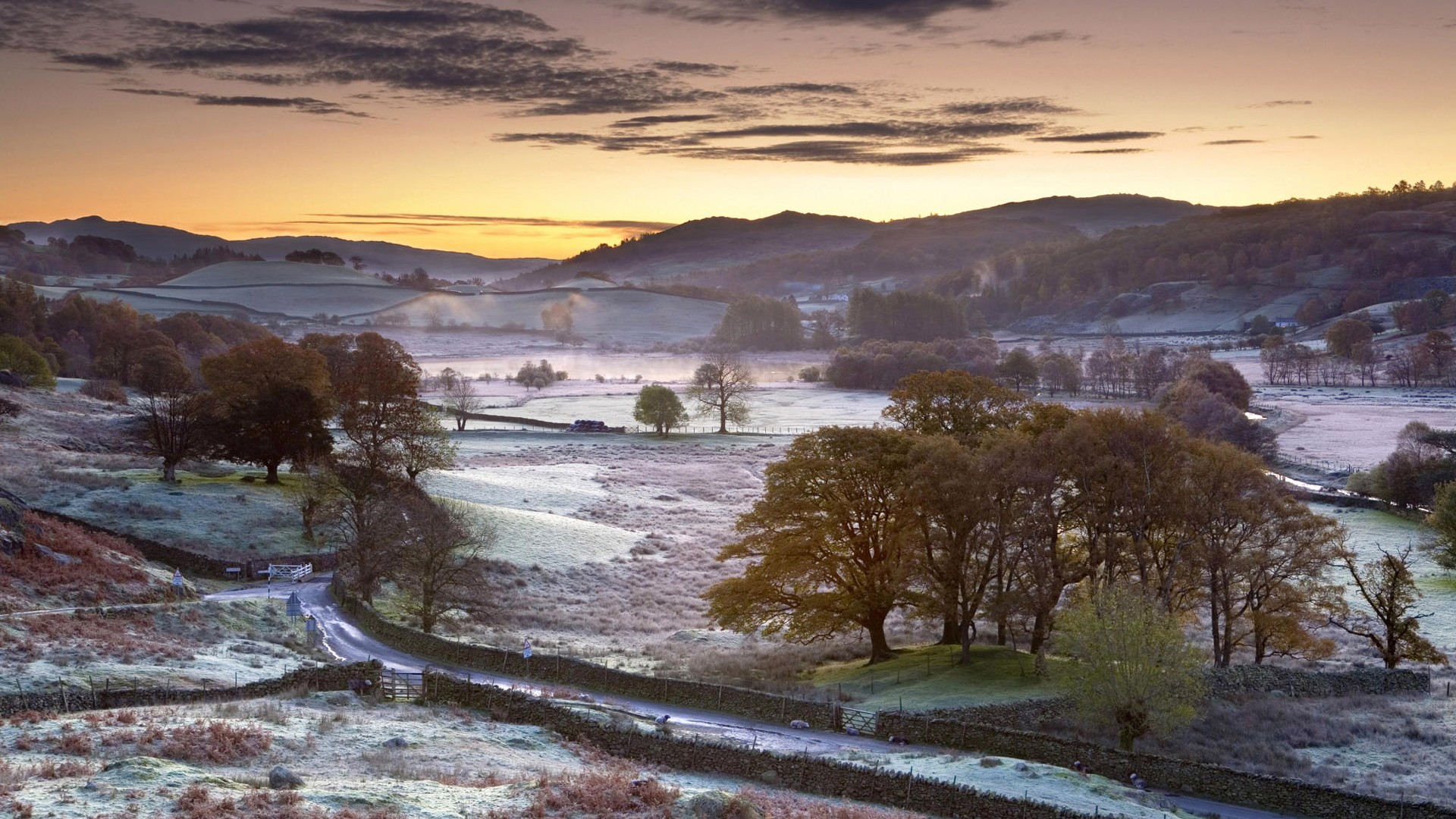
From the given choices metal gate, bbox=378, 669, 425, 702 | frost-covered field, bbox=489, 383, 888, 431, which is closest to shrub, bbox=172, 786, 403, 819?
metal gate, bbox=378, 669, 425, 702

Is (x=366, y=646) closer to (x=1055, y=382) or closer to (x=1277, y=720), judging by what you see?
(x=1277, y=720)

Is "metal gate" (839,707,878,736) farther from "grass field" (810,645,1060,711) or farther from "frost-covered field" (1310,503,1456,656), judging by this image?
"frost-covered field" (1310,503,1456,656)

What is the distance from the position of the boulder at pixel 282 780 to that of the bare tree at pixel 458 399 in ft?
342

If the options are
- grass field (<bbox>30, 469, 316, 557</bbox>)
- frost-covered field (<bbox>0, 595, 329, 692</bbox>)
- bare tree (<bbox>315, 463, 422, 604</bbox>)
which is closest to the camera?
frost-covered field (<bbox>0, 595, 329, 692</bbox>)

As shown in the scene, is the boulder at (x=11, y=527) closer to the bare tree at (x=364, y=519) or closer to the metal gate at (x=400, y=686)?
the bare tree at (x=364, y=519)

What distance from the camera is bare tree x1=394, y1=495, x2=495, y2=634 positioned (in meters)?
53.0

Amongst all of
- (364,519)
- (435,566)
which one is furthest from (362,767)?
(364,519)

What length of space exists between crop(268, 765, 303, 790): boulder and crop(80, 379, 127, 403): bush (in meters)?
103

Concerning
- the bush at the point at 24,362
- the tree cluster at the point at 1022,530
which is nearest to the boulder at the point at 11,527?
the tree cluster at the point at 1022,530

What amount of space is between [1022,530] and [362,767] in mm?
25415

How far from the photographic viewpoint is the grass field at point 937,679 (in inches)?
1612

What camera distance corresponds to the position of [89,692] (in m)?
33.7

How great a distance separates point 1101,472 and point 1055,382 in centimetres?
15847

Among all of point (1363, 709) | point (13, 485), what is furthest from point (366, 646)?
point (1363, 709)
